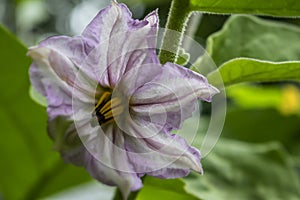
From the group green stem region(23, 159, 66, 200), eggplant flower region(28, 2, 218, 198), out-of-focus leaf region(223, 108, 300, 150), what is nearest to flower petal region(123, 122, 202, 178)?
eggplant flower region(28, 2, 218, 198)

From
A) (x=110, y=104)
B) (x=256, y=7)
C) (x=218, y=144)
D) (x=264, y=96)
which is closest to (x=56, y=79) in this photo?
(x=110, y=104)

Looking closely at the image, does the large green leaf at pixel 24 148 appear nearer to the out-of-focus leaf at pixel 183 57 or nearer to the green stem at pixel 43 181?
the green stem at pixel 43 181

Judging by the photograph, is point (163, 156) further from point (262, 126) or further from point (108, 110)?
point (262, 126)

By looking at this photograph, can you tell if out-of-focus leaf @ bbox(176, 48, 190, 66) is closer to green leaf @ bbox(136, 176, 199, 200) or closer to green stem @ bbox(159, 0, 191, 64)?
green stem @ bbox(159, 0, 191, 64)

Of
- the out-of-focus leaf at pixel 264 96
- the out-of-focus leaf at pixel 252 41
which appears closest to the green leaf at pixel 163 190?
the out-of-focus leaf at pixel 252 41

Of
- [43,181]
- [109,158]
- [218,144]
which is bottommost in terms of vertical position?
[43,181]
